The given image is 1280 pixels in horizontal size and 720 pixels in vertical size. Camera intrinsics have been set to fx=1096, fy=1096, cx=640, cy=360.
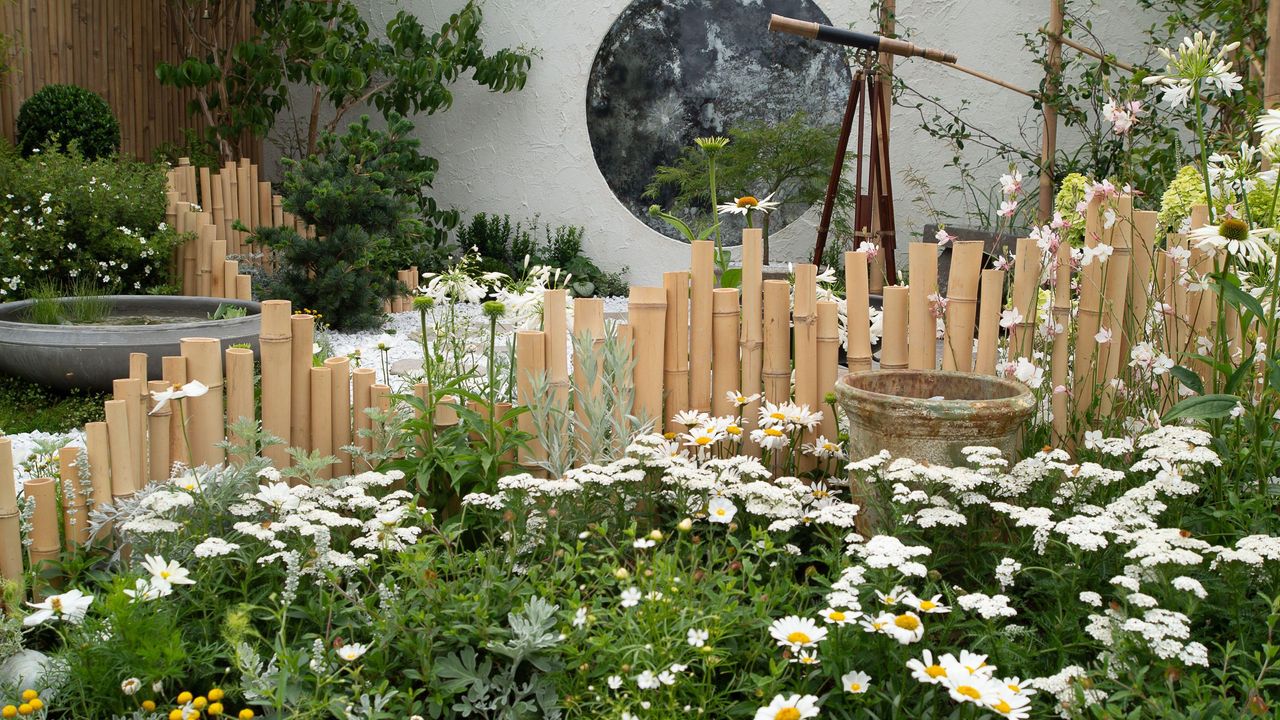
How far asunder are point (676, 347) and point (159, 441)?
1.16 m

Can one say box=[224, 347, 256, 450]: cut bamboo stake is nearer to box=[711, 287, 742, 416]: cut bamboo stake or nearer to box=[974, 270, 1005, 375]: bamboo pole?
box=[711, 287, 742, 416]: cut bamboo stake

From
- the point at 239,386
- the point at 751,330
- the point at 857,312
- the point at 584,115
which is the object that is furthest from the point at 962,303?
the point at 584,115

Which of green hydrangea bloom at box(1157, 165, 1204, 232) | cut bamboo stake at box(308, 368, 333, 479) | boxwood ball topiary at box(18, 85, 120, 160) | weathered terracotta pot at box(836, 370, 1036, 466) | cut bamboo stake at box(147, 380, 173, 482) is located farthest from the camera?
boxwood ball topiary at box(18, 85, 120, 160)

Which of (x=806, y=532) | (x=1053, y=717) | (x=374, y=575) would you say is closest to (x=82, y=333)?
(x=374, y=575)

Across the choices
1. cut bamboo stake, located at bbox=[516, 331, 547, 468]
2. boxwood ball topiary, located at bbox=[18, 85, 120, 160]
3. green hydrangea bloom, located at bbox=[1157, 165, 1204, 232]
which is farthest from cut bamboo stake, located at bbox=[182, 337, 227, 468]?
boxwood ball topiary, located at bbox=[18, 85, 120, 160]

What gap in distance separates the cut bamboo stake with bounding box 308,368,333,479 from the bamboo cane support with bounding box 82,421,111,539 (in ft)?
1.42

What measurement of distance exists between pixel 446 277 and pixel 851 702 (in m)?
1.39

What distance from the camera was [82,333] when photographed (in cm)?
382

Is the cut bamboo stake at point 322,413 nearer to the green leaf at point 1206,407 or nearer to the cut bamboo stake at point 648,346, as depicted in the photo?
A: the cut bamboo stake at point 648,346

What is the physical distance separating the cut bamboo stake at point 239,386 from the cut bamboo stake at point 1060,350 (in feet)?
6.00

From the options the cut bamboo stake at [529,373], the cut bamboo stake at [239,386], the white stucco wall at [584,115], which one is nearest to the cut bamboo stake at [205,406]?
the cut bamboo stake at [239,386]

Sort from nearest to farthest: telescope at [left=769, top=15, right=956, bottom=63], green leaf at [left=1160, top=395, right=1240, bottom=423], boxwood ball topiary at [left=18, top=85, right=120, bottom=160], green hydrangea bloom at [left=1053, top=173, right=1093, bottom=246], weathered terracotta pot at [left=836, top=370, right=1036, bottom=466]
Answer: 1. green leaf at [left=1160, top=395, right=1240, bottom=423]
2. weathered terracotta pot at [left=836, top=370, right=1036, bottom=466]
3. green hydrangea bloom at [left=1053, top=173, right=1093, bottom=246]
4. telescope at [left=769, top=15, right=956, bottom=63]
5. boxwood ball topiary at [left=18, top=85, right=120, bottom=160]

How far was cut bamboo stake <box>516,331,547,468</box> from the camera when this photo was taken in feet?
8.06

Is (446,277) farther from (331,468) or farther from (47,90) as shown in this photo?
(47,90)
